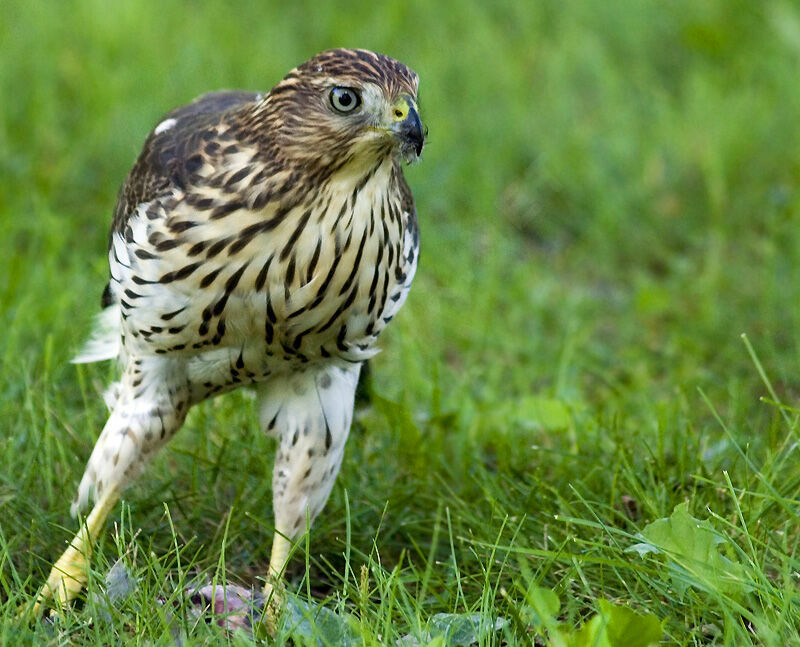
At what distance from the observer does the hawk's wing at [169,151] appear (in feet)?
11.4

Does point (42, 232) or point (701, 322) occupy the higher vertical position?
point (42, 232)

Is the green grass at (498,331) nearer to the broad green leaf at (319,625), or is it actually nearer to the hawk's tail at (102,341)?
the broad green leaf at (319,625)

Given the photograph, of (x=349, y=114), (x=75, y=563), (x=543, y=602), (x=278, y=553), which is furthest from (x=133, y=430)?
(x=543, y=602)

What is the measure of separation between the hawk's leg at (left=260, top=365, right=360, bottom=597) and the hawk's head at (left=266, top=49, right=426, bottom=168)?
2.35ft

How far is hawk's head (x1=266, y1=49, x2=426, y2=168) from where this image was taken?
3156mm

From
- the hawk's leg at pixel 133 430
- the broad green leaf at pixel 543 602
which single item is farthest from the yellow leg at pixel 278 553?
the broad green leaf at pixel 543 602

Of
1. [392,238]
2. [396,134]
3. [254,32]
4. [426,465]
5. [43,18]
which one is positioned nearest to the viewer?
[396,134]

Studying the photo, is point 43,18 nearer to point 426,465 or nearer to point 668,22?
point 668,22

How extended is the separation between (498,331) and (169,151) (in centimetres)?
244

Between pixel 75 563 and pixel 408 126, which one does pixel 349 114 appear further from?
pixel 75 563

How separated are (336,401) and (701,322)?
8.27 feet

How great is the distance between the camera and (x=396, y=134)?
10.3 ft

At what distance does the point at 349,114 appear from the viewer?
126 inches

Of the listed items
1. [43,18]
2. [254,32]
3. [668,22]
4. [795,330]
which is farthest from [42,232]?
[668,22]
